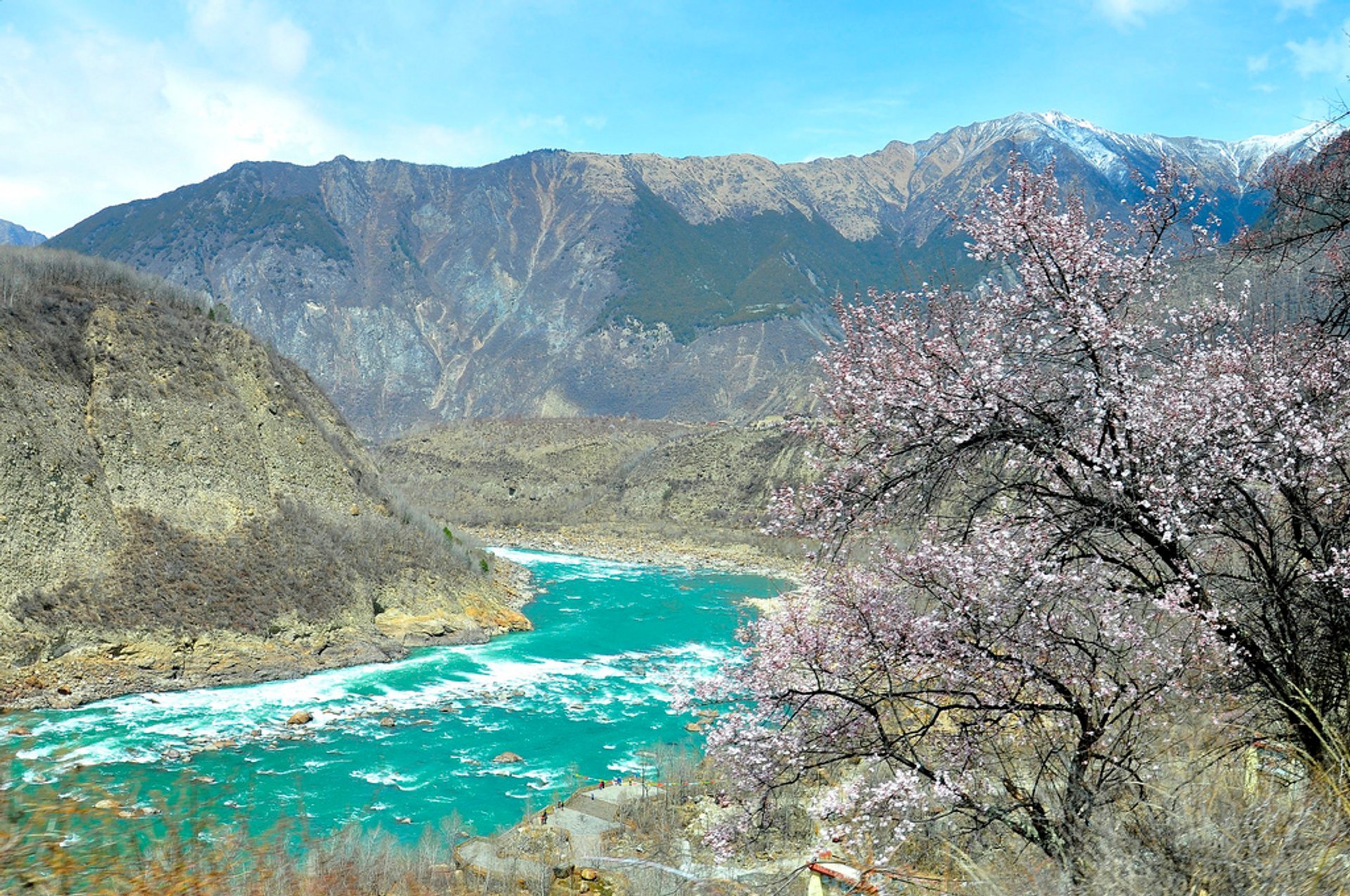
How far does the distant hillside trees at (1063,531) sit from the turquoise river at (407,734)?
955 cm

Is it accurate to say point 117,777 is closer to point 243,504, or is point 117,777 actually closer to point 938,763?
point 243,504

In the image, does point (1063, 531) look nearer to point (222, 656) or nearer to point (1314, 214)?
point (1314, 214)

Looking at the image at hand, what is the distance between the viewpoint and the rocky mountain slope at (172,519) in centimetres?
2412

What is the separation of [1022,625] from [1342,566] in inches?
71.9

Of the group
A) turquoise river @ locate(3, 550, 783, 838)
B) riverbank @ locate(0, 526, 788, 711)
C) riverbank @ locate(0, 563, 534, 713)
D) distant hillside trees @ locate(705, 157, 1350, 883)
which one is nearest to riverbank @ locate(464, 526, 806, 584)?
riverbank @ locate(0, 526, 788, 711)

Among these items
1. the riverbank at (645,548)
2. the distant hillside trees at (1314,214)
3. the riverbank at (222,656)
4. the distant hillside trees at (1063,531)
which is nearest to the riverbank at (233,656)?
the riverbank at (222,656)

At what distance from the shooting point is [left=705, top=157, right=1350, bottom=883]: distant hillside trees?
5.33 m

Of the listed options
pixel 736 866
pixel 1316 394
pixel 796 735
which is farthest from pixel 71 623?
pixel 1316 394

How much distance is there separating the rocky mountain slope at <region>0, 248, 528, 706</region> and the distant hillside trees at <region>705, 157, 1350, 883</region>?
23215 millimetres

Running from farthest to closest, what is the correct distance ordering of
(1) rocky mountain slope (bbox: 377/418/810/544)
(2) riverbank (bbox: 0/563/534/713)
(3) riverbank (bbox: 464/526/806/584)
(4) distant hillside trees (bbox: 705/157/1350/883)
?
1. (1) rocky mountain slope (bbox: 377/418/810/544)
2. (3) riverbank (bbox: 464/526/806/584)
3. (2) riverbank (bbox: 0/563/534/713)
4. (4) distant hillside trees (bbox: 705/157/1350/883)

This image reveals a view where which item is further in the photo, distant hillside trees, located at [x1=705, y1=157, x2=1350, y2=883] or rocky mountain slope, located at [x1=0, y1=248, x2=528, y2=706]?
rocky mountain slope, located at [x1=0, y1=248, x2=528, y2=706]

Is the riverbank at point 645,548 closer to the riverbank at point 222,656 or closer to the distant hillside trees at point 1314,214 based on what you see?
the riverbank at point 222,656

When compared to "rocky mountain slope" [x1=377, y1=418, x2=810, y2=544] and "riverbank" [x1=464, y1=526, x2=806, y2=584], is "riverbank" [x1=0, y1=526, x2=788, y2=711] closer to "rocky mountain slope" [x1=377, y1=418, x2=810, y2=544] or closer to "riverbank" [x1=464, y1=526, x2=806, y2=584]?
"riverbank" [x1=464, y1=526, x2=806, y2=584]

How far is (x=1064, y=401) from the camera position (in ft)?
18.5
